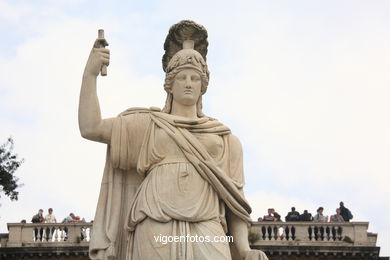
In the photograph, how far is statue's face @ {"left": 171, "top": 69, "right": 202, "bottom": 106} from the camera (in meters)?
12.7

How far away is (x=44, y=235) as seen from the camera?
4681cm

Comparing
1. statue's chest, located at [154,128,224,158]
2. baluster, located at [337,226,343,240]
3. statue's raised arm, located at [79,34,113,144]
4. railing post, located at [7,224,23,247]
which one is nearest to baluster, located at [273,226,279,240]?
baluster, located at [337,226,343,240]

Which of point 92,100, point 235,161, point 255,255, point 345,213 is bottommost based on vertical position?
point 255,255

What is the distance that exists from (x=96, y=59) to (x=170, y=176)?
1.57 metres

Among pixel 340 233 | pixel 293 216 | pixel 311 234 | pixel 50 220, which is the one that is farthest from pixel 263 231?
pixel 50 220

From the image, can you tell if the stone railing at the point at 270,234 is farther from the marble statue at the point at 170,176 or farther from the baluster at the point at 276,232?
the marble statue at the point at 170,176

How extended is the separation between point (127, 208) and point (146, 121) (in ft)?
3.34

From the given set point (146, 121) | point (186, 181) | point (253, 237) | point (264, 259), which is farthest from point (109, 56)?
point (253, 237)

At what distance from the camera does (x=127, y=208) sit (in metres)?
12.4

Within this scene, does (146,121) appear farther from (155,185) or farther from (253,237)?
(253,237)

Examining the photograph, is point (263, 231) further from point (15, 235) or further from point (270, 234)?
point (15, 235)

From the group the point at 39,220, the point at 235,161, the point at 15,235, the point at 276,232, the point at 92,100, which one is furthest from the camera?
the point at 15,235

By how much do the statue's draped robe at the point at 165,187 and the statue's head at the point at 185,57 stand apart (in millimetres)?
397

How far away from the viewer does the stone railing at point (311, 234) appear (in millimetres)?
45844
